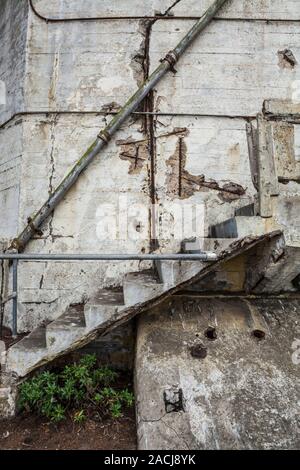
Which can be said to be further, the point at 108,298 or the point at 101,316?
the point at 108,298

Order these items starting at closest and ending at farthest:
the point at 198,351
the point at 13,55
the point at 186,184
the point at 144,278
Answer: the point at 198,351
the point at 144,278
the point at 186,184
the point at 13,55

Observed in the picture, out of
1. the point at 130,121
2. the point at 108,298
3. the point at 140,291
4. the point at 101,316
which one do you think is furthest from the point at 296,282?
the point at 130,121

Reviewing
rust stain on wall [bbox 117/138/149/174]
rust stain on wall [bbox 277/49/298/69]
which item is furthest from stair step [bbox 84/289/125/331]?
rust stain on wall [bbox 277/49/298/69]

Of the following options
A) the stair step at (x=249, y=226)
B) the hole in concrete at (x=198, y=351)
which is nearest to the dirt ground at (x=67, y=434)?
the hole in concrete at (x=198, y=351)

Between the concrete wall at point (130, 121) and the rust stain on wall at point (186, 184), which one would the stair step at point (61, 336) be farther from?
the rust stain on wall at point (186, 184)

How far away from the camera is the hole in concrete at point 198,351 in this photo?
431cm

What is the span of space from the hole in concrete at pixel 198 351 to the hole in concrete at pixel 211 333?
0.21 m

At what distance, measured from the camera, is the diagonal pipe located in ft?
17.9

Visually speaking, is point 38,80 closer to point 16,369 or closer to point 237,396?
point 16,369

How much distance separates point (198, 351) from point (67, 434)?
1703mm

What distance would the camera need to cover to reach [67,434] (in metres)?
3.88

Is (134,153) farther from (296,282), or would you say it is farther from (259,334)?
(259,334)

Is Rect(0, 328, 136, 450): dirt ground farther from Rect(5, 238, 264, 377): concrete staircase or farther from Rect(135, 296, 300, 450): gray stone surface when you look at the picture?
Rect(5, 238, 264, 377): concrete staircase

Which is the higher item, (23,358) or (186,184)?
(186,184)
